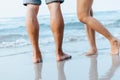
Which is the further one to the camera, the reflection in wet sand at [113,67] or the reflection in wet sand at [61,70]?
the reflection in wet sand at [61,70]

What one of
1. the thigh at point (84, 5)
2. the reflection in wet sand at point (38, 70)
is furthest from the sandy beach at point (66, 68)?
the thigh at point (84, 5)

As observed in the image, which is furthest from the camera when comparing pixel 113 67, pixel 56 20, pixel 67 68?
pixel 56 20

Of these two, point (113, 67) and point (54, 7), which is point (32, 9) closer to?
point (54, 7)

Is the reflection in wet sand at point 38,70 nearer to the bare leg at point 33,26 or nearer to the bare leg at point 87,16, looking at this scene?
the bare leg at point 33,26

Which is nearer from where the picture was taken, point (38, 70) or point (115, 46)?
point (38, 70)

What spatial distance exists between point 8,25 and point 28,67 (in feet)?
18.9

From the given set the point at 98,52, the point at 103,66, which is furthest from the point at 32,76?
the point at 98,52

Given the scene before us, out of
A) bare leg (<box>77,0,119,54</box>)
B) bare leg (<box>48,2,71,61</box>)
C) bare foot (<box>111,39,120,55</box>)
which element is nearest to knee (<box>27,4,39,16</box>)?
bare leg (<box>48,2,71,61</box>)

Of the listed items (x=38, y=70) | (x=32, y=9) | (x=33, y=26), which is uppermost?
(x=32, y=9)

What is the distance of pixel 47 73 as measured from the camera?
272 cm

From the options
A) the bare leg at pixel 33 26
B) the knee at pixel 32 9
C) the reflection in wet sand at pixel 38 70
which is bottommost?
the reflection in wet sand at pixel 38 70

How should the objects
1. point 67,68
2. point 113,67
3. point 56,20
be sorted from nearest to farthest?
point 113,67 → point 67,68 → point 56,20

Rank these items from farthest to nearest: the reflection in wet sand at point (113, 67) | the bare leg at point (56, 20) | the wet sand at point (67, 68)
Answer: the bare leg at point (56, 20), the wet sand at point (67, 68), the reflection in wet sand at point (113, 67)

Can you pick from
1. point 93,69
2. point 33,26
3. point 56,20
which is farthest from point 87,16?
point 93,69
